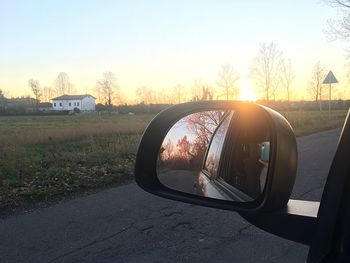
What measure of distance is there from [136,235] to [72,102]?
13492cm

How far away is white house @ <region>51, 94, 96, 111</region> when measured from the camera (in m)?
136

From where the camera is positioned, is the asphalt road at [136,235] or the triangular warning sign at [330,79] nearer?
the asphalt road at [136,235]

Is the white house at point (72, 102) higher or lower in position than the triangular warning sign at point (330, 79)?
lower

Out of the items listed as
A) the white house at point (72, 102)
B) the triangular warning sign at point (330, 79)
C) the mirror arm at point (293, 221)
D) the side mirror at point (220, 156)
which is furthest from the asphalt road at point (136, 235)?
the white house at point (72, 102)

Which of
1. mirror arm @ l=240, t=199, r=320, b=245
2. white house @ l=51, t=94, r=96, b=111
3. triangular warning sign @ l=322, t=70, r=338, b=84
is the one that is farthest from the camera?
white house @ l=51, t=94, r=96, b=111

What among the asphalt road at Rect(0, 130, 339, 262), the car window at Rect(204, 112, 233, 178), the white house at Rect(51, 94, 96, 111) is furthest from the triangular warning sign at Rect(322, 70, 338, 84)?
the white house at Rect(51, 94, 96, 111)

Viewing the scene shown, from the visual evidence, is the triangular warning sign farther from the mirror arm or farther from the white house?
the white house

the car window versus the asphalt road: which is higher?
the car window

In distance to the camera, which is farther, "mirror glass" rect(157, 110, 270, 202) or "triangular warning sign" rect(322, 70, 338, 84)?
"triangular warning sign" rect(322, 70, 338, 84)

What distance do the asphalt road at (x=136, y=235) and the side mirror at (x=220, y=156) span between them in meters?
2.59

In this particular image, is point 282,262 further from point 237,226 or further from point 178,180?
point 178,180

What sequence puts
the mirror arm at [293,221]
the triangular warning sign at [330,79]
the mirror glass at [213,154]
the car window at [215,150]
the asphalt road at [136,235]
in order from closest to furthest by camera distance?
the mirror arm at [293,221], the mirror glass at [213,154], the car window at [215,150], the asphalt road at [136,235], the triangular warning sign at [330,79]

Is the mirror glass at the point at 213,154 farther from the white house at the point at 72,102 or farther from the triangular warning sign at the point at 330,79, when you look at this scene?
the white house at the point at 72,102

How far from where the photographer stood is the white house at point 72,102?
136 meters
